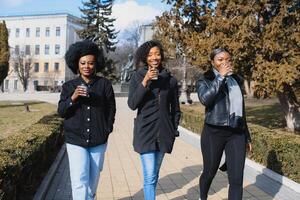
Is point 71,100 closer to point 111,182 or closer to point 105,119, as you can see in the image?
point 105,119

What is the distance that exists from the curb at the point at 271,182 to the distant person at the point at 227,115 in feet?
4.40

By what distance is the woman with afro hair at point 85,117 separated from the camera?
4117 millimetres

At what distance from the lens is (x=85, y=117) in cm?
417

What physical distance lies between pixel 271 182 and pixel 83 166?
324 centimetres

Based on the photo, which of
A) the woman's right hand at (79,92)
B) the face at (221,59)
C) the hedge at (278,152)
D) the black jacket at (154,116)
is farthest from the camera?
the hedge at (278,152)

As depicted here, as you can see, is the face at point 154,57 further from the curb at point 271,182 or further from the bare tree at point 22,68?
the bare tree at point 22,68

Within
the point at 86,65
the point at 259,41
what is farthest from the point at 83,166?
the point at 259,41

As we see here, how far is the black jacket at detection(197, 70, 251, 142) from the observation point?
4539 millimetres

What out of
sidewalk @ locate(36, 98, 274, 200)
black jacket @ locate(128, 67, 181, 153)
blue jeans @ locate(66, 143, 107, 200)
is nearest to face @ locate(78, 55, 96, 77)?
black jacket @ locate(128, 67, 181, 153)

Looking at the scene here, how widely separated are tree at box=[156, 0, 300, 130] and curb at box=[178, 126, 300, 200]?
4539 mm

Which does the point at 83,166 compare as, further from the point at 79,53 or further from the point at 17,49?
the point at 17,49

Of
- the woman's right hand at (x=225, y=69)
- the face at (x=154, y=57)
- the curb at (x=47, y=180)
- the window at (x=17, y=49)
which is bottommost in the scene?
the curb at (x=47, y=180)

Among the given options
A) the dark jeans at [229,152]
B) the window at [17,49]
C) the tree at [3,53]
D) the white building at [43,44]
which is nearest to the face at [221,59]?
the dark jeans at [229,152]

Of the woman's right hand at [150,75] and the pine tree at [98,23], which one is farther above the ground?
the pine tree at [98,23]
